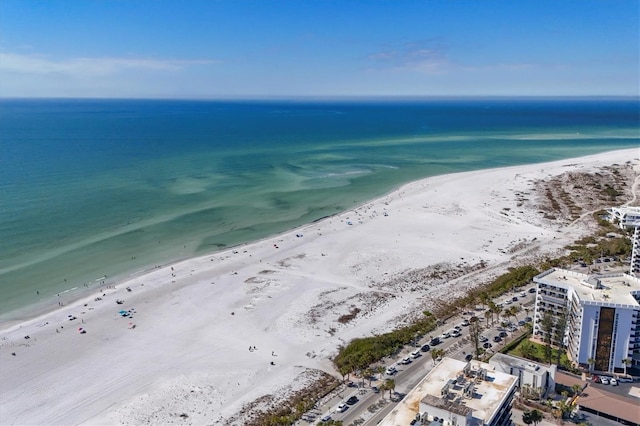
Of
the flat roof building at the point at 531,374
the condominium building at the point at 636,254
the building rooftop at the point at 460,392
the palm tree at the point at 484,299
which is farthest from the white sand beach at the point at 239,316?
the building rooftop at the point at 460,392

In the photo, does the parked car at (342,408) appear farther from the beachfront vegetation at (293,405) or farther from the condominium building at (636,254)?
the condominium building at (636,254)

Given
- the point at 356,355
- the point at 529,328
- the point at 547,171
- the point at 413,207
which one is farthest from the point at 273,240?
the point at 547,171

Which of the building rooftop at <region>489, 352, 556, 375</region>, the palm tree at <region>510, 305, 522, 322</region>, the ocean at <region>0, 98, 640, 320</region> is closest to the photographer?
the building rooftop at <region>489, 352, 556, 375</region>

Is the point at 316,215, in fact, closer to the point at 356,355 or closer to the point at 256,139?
the point at 356,355

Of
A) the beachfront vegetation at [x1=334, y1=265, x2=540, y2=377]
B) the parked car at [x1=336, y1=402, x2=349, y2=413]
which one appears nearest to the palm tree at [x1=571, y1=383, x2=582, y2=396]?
the beachfront vegetation at [x1=334, y1=265, x2=540, y2=377]

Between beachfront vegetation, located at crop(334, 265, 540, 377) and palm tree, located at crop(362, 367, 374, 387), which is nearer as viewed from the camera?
palm tree, located at crop(362, 367, 374, 387)

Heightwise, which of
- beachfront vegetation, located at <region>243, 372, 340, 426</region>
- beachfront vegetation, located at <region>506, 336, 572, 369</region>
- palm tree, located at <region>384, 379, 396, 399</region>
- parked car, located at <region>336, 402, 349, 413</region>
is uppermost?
palm tree, located at <region>384, 379, 396, 399</region>

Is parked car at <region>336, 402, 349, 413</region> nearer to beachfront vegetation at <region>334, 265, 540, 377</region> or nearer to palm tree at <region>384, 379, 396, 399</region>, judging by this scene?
palm tree at <region>384, 379, 396, 399</region>
